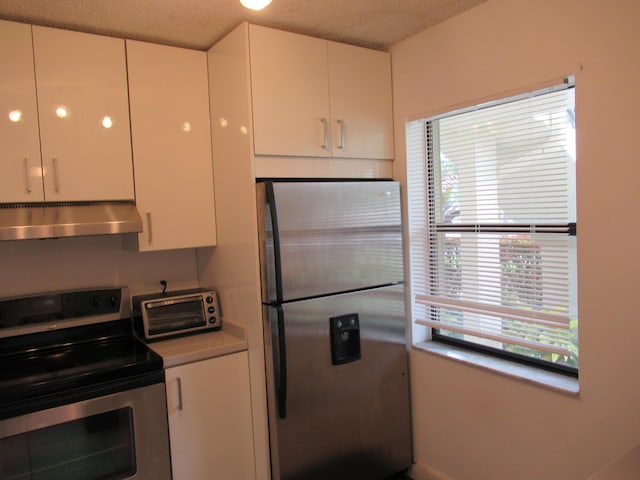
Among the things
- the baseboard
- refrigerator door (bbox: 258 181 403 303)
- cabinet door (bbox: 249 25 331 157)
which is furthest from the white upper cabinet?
the baseboard

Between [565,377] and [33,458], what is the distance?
7.07 ft

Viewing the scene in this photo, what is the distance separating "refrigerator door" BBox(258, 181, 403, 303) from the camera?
2100 millimetres

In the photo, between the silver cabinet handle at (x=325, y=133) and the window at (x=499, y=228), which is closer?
the window at (x=499, y=228)

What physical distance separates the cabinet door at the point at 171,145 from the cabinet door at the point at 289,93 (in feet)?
1.51

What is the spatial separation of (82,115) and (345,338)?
1.60 m

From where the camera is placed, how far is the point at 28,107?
2051mm

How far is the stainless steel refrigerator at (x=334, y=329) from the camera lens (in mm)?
2127

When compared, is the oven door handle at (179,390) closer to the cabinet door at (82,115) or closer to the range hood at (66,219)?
the range hood at (66,219)

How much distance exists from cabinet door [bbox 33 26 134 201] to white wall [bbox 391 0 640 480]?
150cm

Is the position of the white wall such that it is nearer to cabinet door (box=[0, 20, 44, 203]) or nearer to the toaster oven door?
the toaster oven door

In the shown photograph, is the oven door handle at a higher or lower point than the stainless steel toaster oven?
lower

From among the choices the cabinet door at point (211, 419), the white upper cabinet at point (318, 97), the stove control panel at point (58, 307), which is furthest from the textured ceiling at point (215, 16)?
the cabinet door at point (211, 419)

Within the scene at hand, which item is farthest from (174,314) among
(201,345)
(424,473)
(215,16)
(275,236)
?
(424,473)

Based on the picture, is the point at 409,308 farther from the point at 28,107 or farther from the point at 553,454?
the point at 28,107
